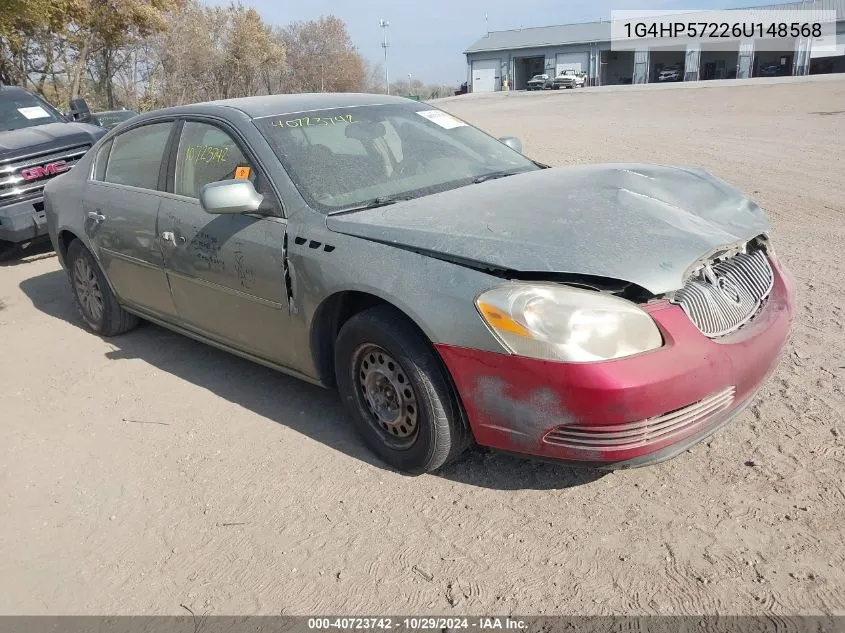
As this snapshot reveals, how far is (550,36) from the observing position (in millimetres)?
65812

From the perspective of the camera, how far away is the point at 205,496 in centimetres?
329

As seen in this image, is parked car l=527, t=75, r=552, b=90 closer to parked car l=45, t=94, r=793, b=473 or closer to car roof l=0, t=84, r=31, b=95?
car roof l=0, t=84, r=31, b=95

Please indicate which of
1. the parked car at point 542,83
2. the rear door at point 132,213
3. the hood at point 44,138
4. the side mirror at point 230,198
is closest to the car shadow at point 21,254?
the hood at point 44,138

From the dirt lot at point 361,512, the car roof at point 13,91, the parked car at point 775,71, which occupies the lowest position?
the parked car at point 775,71

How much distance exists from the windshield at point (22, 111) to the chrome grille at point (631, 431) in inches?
346

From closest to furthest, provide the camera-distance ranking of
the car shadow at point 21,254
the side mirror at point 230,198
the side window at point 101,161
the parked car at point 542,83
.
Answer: the side mirror at point 230,198
the side window at point 101,161
the car shadow at point 21,254
the parked car at point 542,83

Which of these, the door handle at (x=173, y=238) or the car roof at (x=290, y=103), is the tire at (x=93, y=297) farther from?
the car roof at (x=290, y=103)

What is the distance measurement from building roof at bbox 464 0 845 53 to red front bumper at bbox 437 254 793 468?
63366 millimetres

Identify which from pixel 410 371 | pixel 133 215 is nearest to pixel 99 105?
pixel 133 215

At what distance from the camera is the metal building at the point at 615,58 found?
54.0 meters

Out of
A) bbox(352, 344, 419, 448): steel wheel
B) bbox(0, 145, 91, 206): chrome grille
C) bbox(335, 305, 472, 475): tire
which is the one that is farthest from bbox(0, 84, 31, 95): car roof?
bbox(352, 344, 419, 448): steel wheel

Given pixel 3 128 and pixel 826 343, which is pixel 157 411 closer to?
pixel 826 343

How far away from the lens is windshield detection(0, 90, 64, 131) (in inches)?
352

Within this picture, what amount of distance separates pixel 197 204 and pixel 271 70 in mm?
44201
